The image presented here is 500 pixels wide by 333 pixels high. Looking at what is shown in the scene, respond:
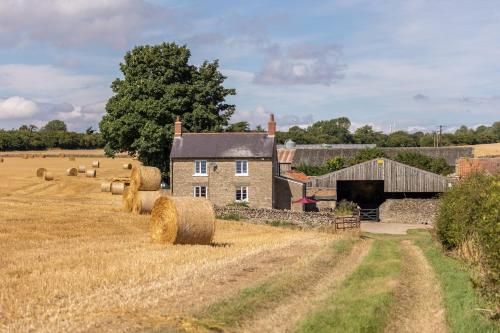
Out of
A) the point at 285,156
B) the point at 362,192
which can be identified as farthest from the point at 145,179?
the point at 285,156

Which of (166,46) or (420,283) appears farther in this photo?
(166,46)

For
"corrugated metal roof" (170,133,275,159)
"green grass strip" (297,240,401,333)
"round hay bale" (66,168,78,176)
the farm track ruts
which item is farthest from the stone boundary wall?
"round hay bale" (66,168,78,176)

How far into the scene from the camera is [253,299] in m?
14.3

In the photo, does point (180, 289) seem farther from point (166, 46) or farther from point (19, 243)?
point (166, 46)

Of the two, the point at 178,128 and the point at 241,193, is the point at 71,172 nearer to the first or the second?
the point at 178,128

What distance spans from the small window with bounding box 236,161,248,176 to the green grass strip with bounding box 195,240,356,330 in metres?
39.9

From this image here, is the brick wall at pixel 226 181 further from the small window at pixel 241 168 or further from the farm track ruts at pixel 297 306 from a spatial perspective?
the farm track ruts at pixel 297 306

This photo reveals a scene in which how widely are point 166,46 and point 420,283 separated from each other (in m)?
48.8

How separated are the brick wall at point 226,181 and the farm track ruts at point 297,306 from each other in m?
38.4

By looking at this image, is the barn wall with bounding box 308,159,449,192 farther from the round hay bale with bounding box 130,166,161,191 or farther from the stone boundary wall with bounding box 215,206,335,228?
the round hay bale with bounding box 130,166,161,191

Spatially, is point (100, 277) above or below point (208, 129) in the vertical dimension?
below

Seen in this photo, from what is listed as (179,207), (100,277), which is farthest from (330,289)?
(179,207)

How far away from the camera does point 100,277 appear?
16469mm

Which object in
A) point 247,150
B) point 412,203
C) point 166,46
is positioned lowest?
point 412,203
